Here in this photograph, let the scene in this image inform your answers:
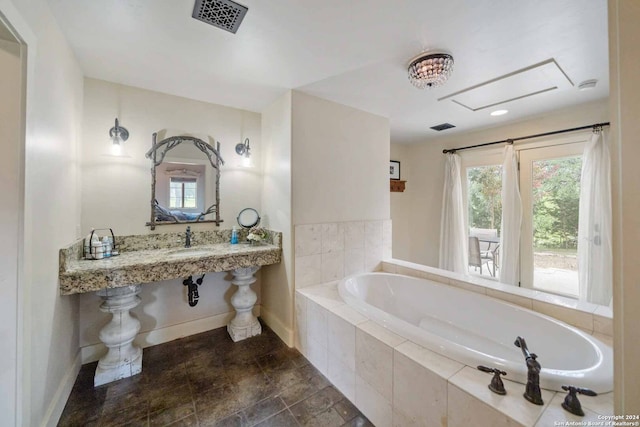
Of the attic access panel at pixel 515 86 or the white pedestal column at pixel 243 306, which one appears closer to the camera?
the attic access panel at pixel 515 86

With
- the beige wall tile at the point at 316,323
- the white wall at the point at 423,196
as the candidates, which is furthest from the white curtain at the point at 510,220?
the beige wall tile at the point at 316,323

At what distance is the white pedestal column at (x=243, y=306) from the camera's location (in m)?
2.34

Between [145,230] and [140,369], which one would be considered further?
[145,230]

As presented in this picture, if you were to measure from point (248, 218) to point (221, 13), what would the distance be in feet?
5.62

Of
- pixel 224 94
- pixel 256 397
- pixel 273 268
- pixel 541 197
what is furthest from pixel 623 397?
pixel 541 197

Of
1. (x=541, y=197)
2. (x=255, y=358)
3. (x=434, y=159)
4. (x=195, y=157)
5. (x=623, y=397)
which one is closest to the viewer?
(x=623, y=397)

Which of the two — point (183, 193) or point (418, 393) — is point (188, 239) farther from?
point (418, 393)

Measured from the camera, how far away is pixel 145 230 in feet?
7.23

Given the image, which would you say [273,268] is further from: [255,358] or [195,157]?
[195,157]

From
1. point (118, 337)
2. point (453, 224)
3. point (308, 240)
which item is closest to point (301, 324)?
point (308, 240)

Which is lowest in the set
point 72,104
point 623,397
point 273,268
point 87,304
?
point 87,304

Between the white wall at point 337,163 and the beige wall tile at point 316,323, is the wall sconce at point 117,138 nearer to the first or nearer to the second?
the white wall at point 337,163

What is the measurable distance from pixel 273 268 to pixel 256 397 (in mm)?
1078

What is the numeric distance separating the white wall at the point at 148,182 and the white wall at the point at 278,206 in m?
0.21
